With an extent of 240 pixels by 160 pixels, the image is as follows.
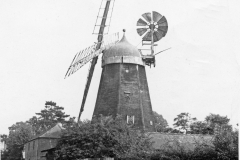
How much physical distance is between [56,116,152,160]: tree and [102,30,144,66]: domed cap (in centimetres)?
499

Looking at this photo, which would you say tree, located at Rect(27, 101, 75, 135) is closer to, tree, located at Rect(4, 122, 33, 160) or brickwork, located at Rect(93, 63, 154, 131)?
tree, located at Rect(4, 122, 33, 160)

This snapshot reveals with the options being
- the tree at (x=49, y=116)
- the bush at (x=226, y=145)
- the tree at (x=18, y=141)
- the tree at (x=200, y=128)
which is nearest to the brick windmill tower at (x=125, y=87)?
the tree at (x=200, y=128)

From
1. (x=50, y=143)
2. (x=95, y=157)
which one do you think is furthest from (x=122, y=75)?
(x=50, y=143)

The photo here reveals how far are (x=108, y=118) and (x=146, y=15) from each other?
951 centimetres

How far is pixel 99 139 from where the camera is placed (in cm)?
2356

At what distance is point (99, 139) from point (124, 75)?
6.30 metres

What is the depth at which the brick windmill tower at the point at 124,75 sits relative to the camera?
27.5 meters

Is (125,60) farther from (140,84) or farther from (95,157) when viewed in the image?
(95,157)

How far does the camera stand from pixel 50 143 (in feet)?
117

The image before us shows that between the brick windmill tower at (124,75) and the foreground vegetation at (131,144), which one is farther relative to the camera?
the brick windmill tower at (124,75)

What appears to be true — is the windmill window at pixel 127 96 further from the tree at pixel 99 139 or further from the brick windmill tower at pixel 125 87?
the tree at pixel 99 139

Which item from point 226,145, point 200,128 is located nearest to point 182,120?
point 200,128

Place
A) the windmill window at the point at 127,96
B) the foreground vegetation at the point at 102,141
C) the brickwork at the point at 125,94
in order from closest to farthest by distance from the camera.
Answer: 1. the foreground vegetation at the point at 102,141
2. the brickwork at the point at 125,94
3. the windmill window at the point at 127,96

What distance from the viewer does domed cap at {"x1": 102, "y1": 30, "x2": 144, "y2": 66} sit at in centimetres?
2853
